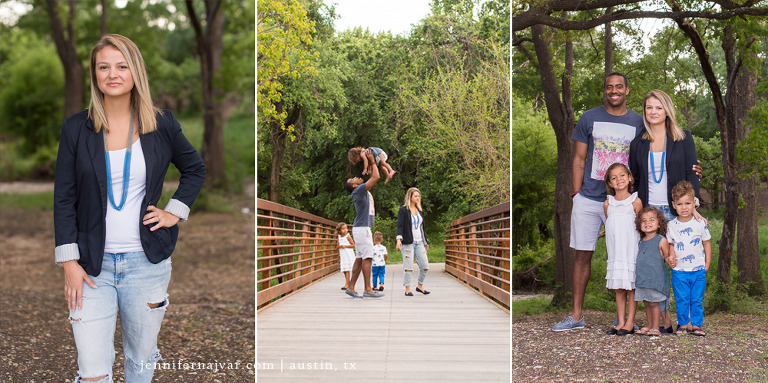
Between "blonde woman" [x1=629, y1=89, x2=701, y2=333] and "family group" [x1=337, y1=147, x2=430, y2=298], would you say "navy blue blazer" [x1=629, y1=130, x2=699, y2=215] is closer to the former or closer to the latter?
"blonde woman" [x1=629, y1=89, x2=701, y2=333]

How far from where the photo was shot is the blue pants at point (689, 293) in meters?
3.87

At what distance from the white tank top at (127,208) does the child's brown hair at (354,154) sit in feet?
3.31

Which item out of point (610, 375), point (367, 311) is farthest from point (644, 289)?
point (367, 311)

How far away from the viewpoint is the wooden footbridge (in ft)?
10.7

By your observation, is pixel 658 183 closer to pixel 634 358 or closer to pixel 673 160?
pixel 673 160

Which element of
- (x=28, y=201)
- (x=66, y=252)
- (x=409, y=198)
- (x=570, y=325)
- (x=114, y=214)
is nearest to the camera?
(x=66, y=252)

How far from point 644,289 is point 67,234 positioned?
315 centimetres

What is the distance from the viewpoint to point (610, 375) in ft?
11.8

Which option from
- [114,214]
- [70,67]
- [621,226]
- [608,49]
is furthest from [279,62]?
[70,67]

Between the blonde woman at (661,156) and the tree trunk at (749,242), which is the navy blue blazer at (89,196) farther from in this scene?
the tree trunk at (749,242)

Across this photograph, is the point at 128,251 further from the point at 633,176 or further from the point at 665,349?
the point at 665,349

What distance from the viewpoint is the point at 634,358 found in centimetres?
378

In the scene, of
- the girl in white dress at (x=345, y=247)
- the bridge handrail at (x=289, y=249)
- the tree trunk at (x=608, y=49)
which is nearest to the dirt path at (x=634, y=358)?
the girl in white dress at (x=345, y=247)

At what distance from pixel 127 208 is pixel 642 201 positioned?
9.21ft
